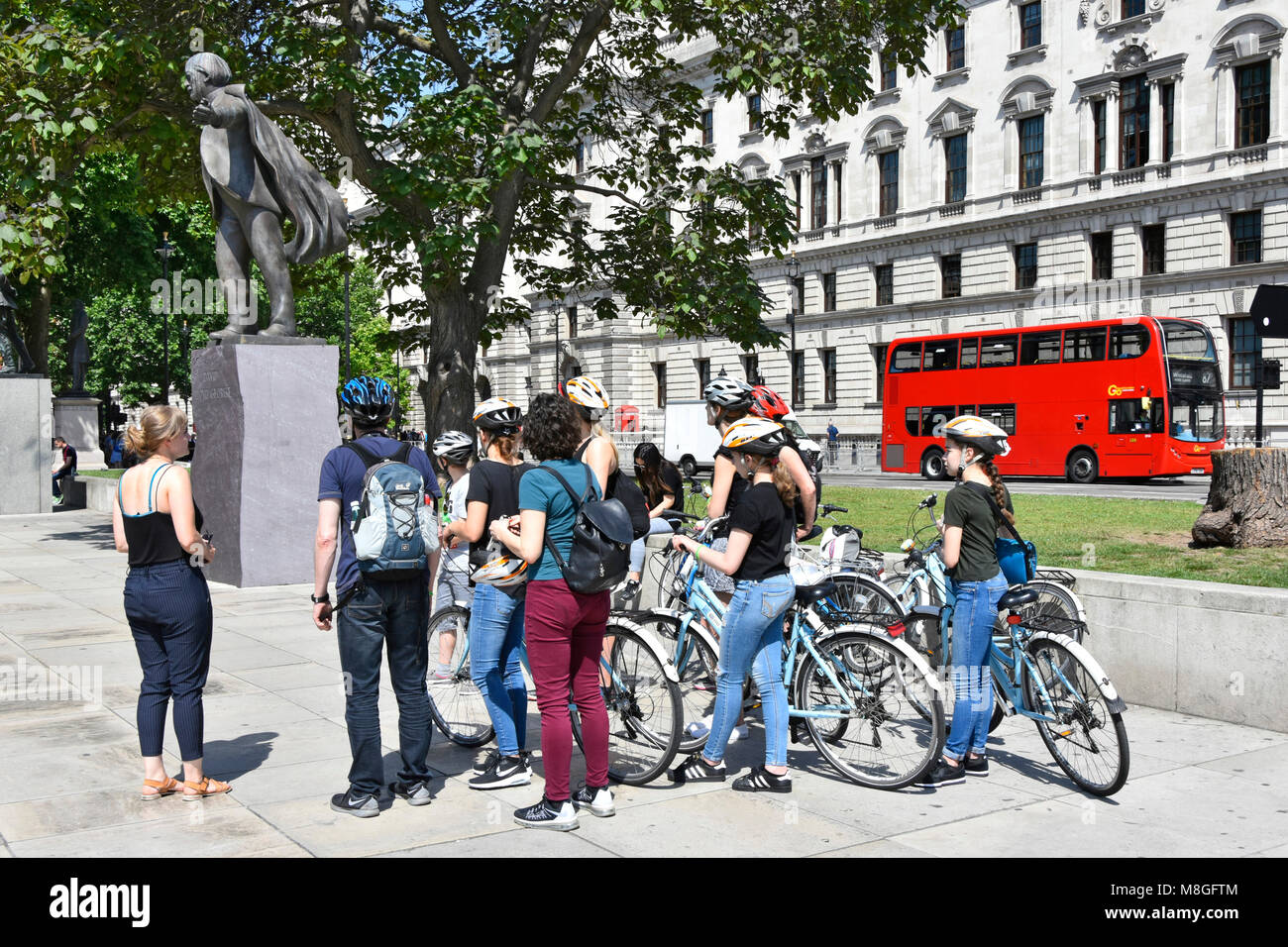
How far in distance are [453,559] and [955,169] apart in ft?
150

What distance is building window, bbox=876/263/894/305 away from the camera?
52312mm

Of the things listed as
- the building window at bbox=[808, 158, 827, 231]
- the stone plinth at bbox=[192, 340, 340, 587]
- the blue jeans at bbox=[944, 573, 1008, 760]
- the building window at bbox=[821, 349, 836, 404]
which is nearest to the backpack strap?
the blue jeans at bbox=[944, 573, 1008, 760]

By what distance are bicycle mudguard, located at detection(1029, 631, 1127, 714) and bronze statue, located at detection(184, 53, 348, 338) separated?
9.27 m

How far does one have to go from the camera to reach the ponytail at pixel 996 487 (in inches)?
247

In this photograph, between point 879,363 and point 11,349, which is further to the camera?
point 879,363

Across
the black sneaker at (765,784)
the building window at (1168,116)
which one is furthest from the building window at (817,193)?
the black sneaker at (765,784)

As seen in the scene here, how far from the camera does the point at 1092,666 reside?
5.76 m

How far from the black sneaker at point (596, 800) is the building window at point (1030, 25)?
4520cm

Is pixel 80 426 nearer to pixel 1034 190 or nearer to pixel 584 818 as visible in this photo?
pixel 584 818

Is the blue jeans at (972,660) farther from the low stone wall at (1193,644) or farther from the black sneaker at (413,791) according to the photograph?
the black sneaker at (413,791)

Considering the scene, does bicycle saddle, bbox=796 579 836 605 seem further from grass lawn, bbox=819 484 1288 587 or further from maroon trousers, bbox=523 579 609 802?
grass lawn, bbox=819 484 1288 587

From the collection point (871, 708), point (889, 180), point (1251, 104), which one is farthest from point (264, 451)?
point (889, 180)

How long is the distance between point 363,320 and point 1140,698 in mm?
80529
